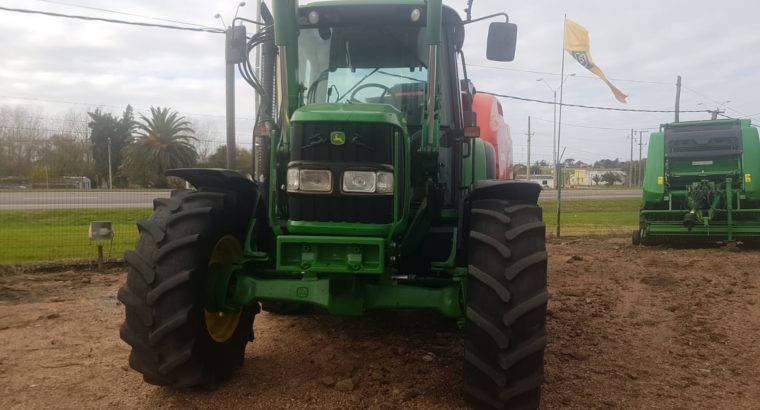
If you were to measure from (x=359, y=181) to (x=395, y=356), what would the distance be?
171cm

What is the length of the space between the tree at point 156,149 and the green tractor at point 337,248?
37.6m

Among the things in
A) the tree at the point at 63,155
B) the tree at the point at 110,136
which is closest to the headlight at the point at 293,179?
the tree at the point at 63,155

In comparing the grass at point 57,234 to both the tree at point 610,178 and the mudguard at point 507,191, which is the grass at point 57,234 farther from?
the tree at point 610,178

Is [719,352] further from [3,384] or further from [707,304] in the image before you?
[3,384]

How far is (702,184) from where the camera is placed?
1134 cm

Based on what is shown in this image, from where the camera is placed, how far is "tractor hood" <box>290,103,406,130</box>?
3480 mm

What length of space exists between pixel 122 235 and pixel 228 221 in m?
9.00

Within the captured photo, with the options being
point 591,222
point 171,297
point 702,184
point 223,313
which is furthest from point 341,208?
point 591,222

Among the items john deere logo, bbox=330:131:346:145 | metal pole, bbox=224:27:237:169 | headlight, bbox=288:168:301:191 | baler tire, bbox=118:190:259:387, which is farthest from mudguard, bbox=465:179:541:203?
metal pole, bbox=224:27:237:169

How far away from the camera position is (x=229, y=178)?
4.01 m

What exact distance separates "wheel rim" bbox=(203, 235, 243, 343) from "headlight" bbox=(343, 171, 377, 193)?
3.23 feet

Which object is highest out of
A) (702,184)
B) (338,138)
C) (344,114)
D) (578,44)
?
(578,44)

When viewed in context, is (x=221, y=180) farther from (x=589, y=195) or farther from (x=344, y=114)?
(x=589, y=195)

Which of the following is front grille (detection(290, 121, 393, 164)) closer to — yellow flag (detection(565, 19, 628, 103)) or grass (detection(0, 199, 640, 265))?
grass (detection(0, 199, 640, 265))
